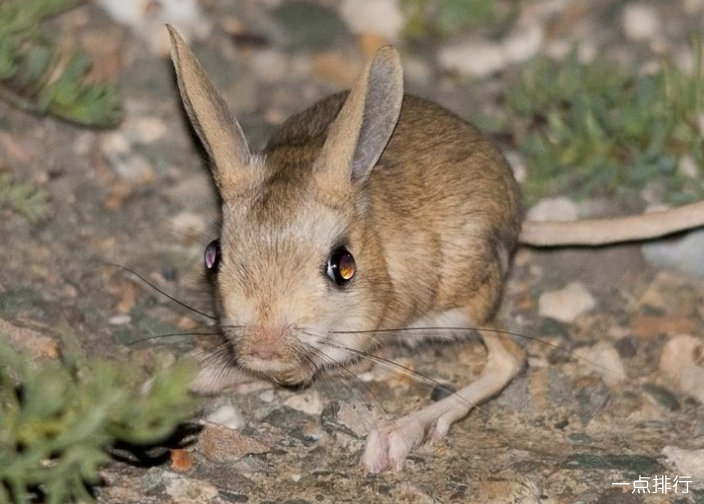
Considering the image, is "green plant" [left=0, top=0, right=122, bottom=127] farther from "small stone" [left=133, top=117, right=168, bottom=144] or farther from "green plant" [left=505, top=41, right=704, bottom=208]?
"green plant" [left=505, top=41, right=704, bottom=208]

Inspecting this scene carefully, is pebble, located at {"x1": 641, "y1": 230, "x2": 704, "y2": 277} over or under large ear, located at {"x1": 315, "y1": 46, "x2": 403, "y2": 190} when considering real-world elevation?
over

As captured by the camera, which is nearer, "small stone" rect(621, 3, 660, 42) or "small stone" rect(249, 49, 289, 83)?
"small stone" rect(249, 49, 289, 83)

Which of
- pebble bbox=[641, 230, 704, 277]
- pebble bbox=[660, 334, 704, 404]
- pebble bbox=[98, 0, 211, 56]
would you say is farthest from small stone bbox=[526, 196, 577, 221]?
pebble bbox=[98, 0, 211, 56]

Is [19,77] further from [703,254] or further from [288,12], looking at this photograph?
[703,254]

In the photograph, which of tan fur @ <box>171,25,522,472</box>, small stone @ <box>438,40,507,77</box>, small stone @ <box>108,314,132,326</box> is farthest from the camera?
small stone @ <box>438,40,507,77</box>

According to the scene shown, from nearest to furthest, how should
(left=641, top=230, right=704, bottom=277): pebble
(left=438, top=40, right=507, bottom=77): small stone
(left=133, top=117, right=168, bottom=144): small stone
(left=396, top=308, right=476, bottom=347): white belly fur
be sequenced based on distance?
1. (left=396, top=308, right=476, bottom=347): white belly fur
2. (left=641, top=230, right=704, bottom=277): pebble
3. (left=133, top=117, right=168, bottom=144): small stone
4. (left=438, top=40, right=507, bottom=77): small stone

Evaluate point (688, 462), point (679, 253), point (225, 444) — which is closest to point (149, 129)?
point (225, 444)

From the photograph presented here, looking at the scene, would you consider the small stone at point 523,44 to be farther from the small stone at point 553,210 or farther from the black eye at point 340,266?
the black eye at point 340,266

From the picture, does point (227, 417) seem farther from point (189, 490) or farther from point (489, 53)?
point (489, 53)
